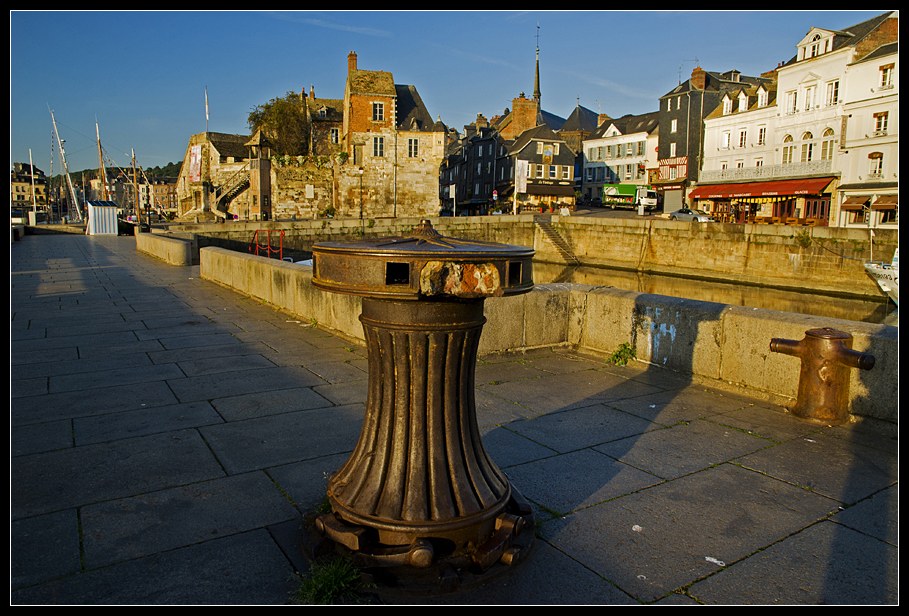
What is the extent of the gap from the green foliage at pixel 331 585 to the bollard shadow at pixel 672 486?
0.62 m

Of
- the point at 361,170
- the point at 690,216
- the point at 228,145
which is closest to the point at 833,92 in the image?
the point at 690,216

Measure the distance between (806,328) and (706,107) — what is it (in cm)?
5763

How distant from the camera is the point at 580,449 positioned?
404 centimetres

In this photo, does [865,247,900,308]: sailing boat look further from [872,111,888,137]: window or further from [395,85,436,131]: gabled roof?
[395,85,436,131]: gabled roof

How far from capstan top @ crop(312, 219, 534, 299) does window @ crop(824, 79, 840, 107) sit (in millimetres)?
46226

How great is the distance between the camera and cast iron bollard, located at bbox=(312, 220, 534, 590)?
99.5 inches

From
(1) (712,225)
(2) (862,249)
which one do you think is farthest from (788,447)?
(1) (712,225)

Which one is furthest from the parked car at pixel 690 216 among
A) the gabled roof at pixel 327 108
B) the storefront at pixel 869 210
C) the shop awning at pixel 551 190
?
the gabled roof at pixel 327 108

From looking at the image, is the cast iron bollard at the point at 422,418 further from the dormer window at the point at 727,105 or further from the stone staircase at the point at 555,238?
the dormer window at the point at 727,105

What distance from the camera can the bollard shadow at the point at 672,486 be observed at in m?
2.58

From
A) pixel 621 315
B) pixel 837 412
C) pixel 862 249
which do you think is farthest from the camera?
pixel 862 249

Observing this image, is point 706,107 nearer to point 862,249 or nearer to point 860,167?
point 860,167

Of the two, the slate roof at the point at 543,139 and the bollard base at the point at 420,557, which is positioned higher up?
the slate roof at the point at 543,139

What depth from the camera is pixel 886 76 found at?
36.8 meters
